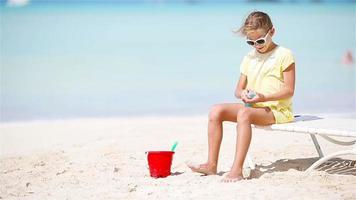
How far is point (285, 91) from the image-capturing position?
5258mm

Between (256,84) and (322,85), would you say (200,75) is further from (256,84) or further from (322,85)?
(256,84)

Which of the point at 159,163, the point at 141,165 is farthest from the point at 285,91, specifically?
the point at 141,165

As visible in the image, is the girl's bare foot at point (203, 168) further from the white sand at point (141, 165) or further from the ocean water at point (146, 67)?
the ocean water at point (146, 67)

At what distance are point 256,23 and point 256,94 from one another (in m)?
0.54

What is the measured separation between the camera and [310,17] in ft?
101

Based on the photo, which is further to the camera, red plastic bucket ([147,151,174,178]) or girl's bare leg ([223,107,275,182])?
red plastic bucket ([147,151,174,178])

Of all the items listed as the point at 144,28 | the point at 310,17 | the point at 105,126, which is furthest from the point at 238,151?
the point at 310,17

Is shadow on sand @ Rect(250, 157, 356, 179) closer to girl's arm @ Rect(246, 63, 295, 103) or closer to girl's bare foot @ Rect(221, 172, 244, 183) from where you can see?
girl's bare foot @ Rect(221, 172, 244, 183)

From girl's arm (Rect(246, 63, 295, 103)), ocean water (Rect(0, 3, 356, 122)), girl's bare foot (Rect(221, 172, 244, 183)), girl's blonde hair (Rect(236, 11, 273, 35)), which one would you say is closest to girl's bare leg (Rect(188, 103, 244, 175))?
girl's arm (Rect(246, 63, 295, 103))

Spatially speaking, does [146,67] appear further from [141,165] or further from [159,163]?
[159,163]

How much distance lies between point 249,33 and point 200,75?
8489 millimetres

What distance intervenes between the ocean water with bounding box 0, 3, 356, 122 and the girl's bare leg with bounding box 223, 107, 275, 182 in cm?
469

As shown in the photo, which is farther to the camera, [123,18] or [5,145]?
[123,18]

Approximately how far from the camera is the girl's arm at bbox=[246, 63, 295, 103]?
16.9ft
